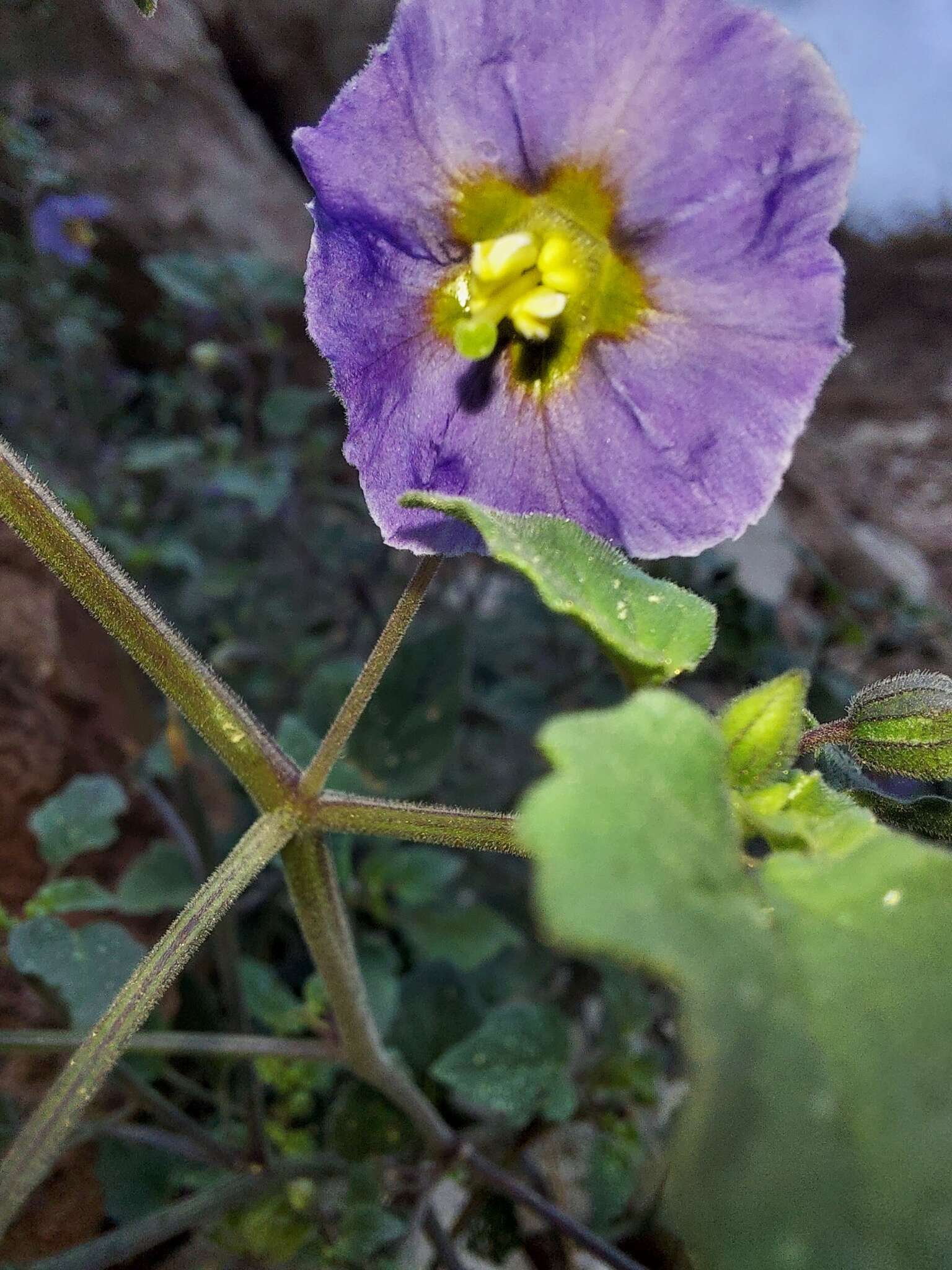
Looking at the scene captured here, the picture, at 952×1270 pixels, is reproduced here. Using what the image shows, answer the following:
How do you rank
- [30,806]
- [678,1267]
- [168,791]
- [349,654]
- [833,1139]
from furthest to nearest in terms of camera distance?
[349,654], [168,791], [30,806], [678,1267], [833,1139]

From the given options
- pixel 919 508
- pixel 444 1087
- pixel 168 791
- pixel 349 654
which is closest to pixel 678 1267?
pixel 444 1087

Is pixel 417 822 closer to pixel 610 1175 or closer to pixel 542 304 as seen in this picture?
pixel 542 304

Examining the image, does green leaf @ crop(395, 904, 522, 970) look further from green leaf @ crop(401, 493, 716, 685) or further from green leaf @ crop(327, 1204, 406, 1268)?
green leaf @ crop(401, 493, 716, 685)

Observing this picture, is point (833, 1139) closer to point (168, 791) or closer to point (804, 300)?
point (804, 300)

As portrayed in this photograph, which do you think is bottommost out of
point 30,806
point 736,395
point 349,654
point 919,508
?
point 919,508

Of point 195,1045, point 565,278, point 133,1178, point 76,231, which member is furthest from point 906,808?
point 76,231

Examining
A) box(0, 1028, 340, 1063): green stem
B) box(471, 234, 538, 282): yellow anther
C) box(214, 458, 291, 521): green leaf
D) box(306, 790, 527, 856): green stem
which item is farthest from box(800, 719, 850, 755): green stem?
box(214, 458, 291, 521): green leaf
